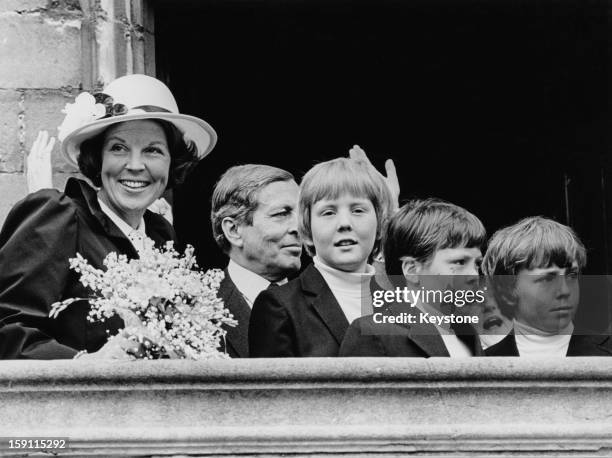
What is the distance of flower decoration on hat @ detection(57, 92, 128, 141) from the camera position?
4242mm

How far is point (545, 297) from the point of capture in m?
4.05

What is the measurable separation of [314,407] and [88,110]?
44.9 inches

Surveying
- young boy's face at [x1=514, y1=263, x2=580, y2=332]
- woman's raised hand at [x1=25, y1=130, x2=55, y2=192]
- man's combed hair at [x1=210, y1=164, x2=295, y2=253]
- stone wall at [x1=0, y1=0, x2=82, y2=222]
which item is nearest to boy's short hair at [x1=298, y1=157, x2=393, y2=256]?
man's combed hair at [x1=210, y1=164, x2=295, y2=253]

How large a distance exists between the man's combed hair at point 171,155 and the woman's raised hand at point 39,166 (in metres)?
0.27

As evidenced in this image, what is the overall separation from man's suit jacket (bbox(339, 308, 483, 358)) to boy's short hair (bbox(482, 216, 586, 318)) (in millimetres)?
242

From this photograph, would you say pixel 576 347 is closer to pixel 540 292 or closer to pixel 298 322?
pixel 540 292

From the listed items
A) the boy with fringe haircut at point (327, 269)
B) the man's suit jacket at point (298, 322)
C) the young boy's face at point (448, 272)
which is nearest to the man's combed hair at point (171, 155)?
the boy with fringe haircut at point (327, 269)

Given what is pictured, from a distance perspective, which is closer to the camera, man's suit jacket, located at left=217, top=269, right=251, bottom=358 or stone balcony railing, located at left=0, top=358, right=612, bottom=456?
stone balcony railing, located at left=0, top=358, right=612, bottom=456

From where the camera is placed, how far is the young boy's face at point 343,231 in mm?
4051

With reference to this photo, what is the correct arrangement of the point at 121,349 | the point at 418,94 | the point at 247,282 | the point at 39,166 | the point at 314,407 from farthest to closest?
the point at 418,94
the point at 39,166
the point at 247,282
the point at 121,349
the point at 314,407

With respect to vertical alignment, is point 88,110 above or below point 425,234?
above

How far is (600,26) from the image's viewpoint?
523 cm

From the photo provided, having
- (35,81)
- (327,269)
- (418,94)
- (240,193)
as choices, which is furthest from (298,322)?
(418,94)

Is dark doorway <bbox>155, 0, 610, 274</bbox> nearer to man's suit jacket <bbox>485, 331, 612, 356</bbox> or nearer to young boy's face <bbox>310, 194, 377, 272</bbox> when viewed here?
man's suit jacket <bbox>485, 331, 612, 356</bbox>
